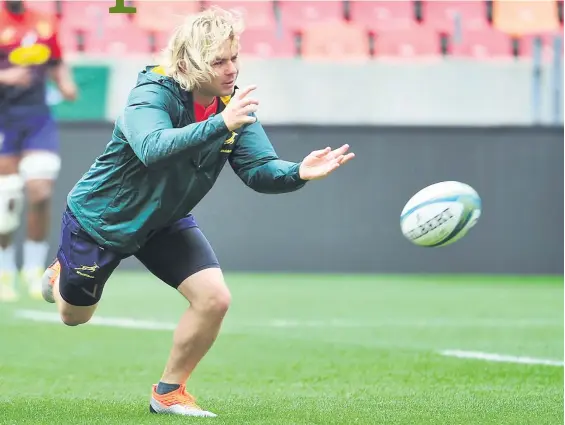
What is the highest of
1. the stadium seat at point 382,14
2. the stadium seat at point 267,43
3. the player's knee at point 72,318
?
the player's knee at point 72,318

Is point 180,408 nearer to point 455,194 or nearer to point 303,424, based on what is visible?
point 303,424

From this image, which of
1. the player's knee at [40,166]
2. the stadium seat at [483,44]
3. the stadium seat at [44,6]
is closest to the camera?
the player's knee at [40,166]

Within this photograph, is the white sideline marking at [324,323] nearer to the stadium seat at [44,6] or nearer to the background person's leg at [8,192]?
the background person's leg at [8,192]

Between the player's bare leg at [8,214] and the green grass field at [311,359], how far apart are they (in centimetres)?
64

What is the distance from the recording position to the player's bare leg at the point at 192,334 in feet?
17.3

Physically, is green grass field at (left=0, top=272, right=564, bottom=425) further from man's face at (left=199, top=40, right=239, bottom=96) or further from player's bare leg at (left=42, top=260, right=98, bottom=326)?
man's face at (left=199, top=40, right=239, bottom=96)

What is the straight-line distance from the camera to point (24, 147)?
38.7 ft

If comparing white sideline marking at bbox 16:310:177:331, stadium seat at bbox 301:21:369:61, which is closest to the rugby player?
white sideline marking at bbox 16:310:177:331

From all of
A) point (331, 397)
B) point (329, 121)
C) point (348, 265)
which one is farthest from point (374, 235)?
point (331, 397)

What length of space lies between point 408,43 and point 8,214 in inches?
278

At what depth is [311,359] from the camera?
7.74 metres

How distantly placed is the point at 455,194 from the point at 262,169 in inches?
37.1

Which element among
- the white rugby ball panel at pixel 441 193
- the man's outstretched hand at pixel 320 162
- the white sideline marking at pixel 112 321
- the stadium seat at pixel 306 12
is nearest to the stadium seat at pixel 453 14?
the stadium seat at pixel 306 12

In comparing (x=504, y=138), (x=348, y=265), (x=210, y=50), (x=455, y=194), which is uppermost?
(x=210, y=50)
